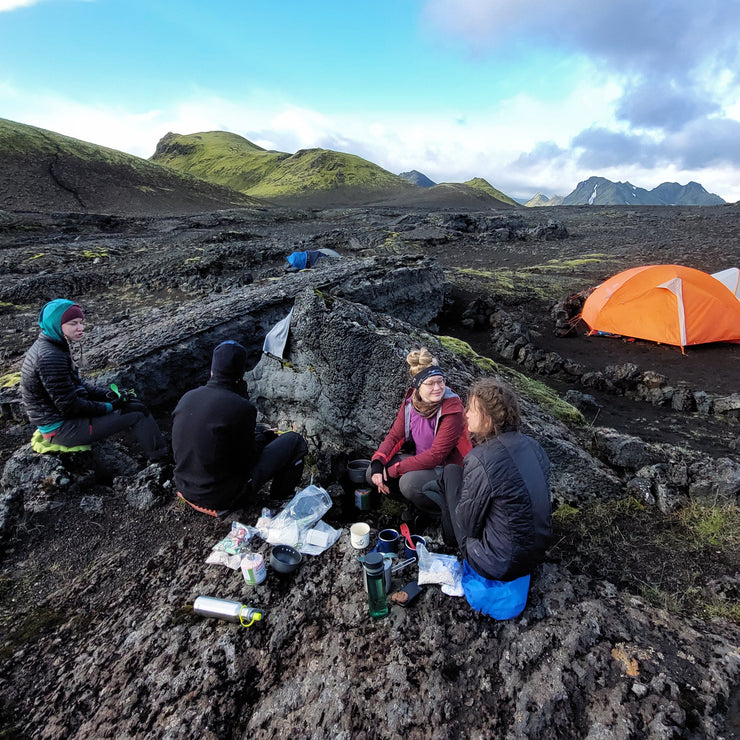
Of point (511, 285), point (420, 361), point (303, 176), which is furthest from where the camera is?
point (303, 176)

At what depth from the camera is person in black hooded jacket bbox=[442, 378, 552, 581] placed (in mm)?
2797

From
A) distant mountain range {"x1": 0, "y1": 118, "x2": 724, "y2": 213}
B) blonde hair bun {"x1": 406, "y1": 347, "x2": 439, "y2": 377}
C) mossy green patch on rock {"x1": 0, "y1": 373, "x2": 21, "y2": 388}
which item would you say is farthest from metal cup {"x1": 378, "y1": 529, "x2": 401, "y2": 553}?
distant mountain range {"x1": 0, "y1": 118, "x2": 724, "y2": 213}

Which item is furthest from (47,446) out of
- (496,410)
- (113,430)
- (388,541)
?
(496,410)

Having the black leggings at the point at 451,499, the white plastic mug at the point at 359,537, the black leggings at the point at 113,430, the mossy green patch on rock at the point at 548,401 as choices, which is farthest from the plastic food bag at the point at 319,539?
the mossy green patch on rock at the point at 548,401

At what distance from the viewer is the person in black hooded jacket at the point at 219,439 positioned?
3.71 m

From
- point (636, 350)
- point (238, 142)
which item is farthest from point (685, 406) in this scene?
point (238, 142)

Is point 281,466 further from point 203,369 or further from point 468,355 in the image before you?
point 468,355

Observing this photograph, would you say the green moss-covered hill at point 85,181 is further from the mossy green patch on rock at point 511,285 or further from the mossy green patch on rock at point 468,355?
the mossy green patch on rock at point 468,355

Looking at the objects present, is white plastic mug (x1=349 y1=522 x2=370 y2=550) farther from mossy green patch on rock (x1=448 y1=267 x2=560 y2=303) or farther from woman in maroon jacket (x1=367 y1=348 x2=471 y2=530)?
mossy green patch on rock (x1=448 y1=267 x2=560 y2=303)

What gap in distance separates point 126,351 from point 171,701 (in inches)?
210

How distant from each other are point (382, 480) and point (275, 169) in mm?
138263

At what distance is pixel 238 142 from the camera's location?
529ft

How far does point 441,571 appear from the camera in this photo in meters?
3.32

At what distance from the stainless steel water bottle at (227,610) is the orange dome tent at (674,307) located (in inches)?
475
